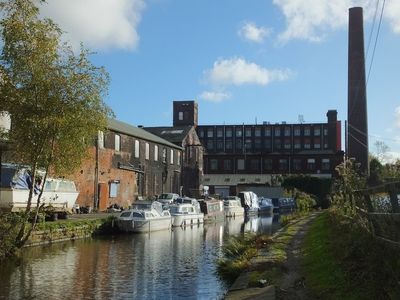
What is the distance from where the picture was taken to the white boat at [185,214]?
44.5m

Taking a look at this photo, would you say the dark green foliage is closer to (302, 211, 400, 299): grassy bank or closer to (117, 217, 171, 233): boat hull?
(117, 217, 171, 233): boat hull

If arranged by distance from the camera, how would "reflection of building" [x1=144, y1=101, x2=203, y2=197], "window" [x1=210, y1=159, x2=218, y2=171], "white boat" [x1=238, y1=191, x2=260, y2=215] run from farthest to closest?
"window" [x1=210, y1=159, x2=218, y2=171] < "reflection of building" [x1=144, y1=101, x2=203, y2=197] < "white boat" [x1=238, y1=191, x2=260, y2=215]

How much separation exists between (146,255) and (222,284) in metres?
8.72

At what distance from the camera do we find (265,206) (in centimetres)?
7806

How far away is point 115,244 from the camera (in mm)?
29578

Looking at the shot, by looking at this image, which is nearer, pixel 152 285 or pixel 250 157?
pixel 152 285

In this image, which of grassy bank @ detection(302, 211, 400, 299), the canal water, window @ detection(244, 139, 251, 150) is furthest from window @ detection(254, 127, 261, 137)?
grassy bank @ detection(302, 211, 400, 299)

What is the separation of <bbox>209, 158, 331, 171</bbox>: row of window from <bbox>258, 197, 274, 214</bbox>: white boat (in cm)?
3496

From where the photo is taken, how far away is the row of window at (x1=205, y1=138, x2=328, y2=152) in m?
119

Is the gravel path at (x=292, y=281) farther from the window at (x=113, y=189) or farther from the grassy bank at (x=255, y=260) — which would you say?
the window at (x=113, y=189)

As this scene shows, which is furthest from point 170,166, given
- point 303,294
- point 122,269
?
point 303,294

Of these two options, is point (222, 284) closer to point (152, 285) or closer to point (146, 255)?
point (152, 285)

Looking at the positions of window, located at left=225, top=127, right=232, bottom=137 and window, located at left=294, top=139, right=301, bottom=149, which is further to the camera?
window, located at left=225, top=127, right=232, bottom=137

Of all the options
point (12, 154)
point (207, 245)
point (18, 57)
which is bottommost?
point (207, 245)
